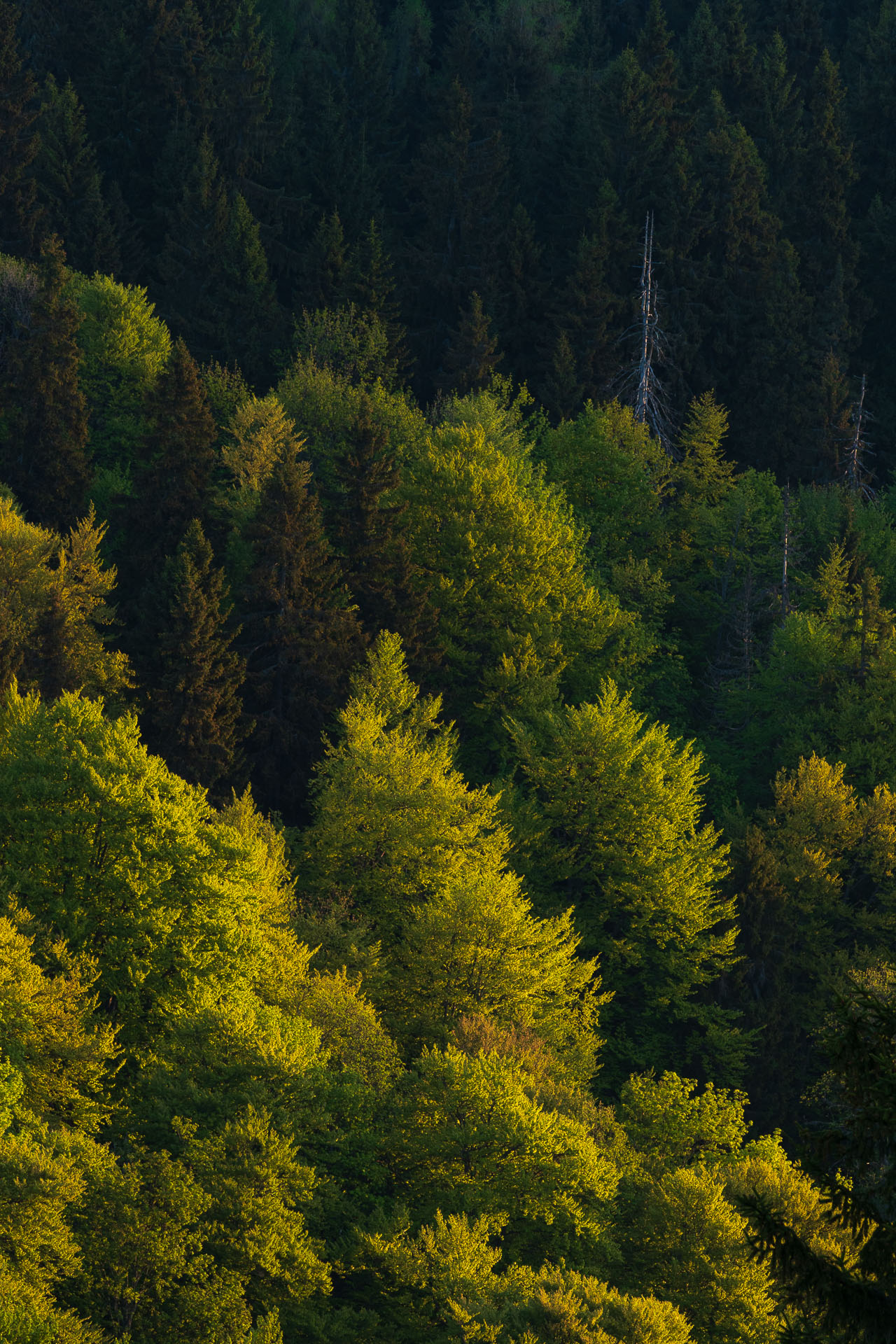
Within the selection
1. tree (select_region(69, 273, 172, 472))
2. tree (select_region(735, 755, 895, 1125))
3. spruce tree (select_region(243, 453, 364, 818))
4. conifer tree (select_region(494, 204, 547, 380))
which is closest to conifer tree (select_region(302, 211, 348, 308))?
conifer tree (select_region(494, 204, 547, 380))

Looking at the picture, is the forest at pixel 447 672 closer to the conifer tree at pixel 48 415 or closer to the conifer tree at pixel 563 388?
the conifer tree at pixel 48 415

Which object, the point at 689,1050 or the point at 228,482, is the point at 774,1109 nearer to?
the point at 689,1050

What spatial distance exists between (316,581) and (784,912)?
19.8 m

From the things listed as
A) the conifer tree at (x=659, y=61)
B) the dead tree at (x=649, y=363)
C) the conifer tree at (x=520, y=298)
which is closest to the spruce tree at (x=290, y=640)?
Result: the dead tree at (x=649, y=363)

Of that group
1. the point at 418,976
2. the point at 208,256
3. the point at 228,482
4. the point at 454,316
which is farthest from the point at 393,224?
the point at 418,976

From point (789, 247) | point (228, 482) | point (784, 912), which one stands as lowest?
point (228, 482)

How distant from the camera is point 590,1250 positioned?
147 ft

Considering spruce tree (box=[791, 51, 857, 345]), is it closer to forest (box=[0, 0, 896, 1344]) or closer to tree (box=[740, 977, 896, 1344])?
forest (box=[0, 0, 896, 1344])

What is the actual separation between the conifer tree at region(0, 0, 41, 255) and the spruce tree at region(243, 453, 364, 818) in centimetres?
3198

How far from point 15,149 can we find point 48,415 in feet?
80.9

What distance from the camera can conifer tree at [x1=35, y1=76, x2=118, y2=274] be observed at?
332 feet

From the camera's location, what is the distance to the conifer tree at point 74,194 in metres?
101

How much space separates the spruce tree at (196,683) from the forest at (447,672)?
0.19 metres

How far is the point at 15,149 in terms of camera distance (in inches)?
3976
